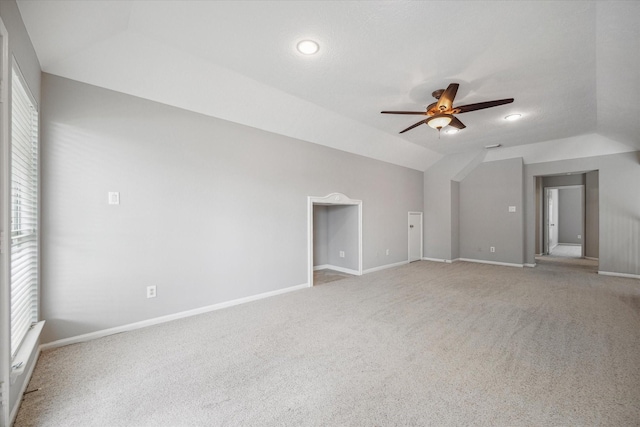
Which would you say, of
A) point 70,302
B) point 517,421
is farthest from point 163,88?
point 517,421

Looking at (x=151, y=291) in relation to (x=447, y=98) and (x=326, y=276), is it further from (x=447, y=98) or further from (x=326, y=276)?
(x=447, y=98)

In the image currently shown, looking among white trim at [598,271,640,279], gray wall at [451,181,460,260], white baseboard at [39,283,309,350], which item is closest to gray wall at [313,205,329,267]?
white baseboard at [39,283,309,350]

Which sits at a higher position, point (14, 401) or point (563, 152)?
point (563, 152)

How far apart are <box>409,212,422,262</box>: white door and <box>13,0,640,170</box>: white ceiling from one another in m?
3.28

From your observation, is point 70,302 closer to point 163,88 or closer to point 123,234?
point 123,234

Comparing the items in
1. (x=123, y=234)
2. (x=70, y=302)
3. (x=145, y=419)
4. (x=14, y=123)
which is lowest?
(x=145, y=419)

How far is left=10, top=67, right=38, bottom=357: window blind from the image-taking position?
1.79 meters

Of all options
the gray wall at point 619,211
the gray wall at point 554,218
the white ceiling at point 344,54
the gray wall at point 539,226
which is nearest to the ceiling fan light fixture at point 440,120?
the white ceiling at point 344,54

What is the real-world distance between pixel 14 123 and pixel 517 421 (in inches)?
145

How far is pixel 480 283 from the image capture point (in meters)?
4.70

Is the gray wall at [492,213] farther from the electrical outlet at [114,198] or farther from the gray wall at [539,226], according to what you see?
the electrical outlet at [114,198]

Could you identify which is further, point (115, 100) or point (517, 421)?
point (115, 100)

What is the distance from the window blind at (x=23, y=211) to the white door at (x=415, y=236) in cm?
650

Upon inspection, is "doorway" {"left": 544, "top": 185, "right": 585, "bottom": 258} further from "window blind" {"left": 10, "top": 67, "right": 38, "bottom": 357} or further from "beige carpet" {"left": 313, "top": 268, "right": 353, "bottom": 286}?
"window blind" {"left": 10, "top": 67, "right": 38, "bottom": 357}
